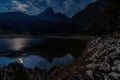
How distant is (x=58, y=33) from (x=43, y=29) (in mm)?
332

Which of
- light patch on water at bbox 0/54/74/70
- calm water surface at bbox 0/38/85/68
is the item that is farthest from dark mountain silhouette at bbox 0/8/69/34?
light patch on water at bbox 0/54/74/70

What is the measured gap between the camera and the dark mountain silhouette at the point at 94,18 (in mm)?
4934

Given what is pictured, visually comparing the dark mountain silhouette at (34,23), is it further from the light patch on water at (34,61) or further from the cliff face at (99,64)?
the cliff face at (99,64)

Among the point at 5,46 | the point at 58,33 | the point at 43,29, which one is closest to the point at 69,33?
the point at 58,33

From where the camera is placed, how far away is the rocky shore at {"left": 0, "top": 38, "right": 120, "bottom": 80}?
3584 mm

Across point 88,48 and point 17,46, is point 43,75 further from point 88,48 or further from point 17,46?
point 88,48

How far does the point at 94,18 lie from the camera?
16.4 feet

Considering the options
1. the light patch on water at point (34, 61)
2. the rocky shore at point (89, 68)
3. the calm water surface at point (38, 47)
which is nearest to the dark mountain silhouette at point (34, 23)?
the calm water surface at point (38, 47)

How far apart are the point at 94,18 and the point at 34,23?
1292 mm

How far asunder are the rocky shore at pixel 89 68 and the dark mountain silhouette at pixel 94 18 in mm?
307

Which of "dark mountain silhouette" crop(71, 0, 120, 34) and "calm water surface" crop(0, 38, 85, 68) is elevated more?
"dark mountain silhouette" crop(71, 0, 120, 34)

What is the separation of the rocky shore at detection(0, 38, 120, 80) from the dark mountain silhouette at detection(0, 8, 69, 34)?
76 cm

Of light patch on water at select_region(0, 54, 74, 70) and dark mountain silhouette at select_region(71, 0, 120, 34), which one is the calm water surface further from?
dark mountain silhouette at select_region(71, 0, 120, 34)

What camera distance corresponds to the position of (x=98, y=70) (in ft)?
12.0
